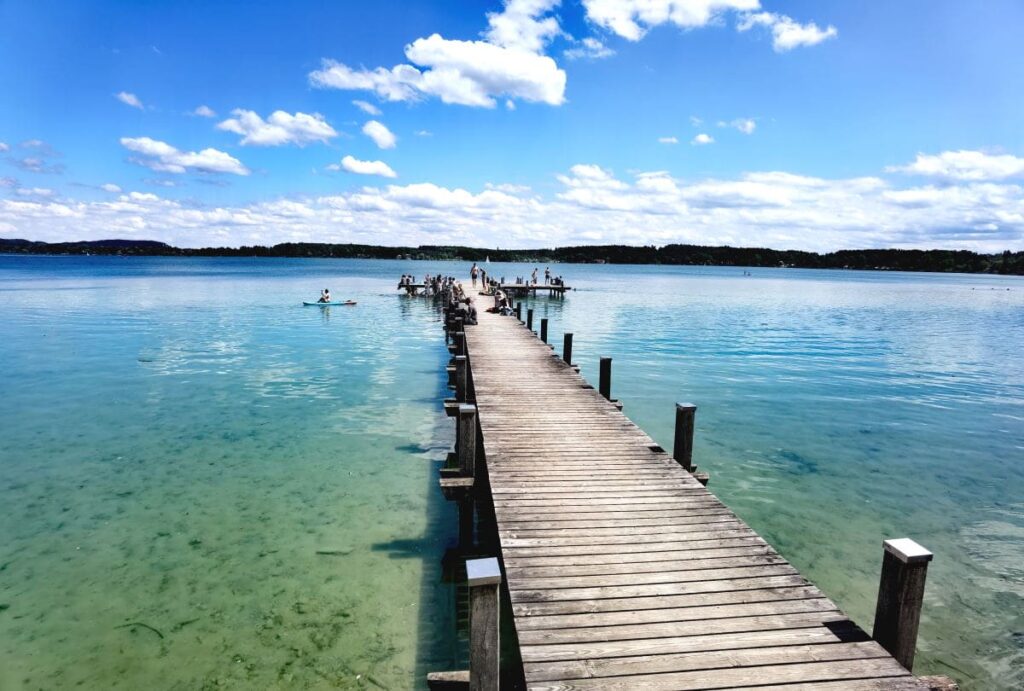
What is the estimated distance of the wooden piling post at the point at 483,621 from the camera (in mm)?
3805

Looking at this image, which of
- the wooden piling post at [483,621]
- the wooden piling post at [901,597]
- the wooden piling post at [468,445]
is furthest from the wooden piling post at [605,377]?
the wooden piling post at [483,621]

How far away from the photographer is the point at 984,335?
3638cm

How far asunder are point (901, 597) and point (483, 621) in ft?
10.5

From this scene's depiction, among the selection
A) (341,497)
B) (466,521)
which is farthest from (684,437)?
(341,497)

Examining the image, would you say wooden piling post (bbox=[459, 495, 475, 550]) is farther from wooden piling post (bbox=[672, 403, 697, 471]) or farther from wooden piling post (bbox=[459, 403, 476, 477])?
wooden piling post (bbox=[672, 403, 697, 471])

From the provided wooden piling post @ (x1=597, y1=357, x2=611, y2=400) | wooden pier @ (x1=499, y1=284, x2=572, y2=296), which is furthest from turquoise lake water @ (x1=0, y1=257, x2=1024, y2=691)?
wooden pier @ (x1=499, y1=284, x2=572, y2=296)

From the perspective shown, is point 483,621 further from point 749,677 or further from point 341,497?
point 341,497

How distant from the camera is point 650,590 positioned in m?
5.08

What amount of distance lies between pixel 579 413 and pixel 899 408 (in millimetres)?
12437

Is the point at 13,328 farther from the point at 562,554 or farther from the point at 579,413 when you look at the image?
the point at 562,554

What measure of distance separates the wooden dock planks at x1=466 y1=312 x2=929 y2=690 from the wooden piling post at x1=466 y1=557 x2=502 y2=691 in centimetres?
32

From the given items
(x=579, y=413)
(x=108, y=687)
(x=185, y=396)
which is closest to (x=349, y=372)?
(x=185, y=396)

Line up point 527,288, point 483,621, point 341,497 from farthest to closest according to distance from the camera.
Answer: point 527,288
point 341,497
point 483,621

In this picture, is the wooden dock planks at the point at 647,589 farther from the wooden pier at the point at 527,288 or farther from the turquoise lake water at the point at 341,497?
the wooden pier at the point at 527,288
